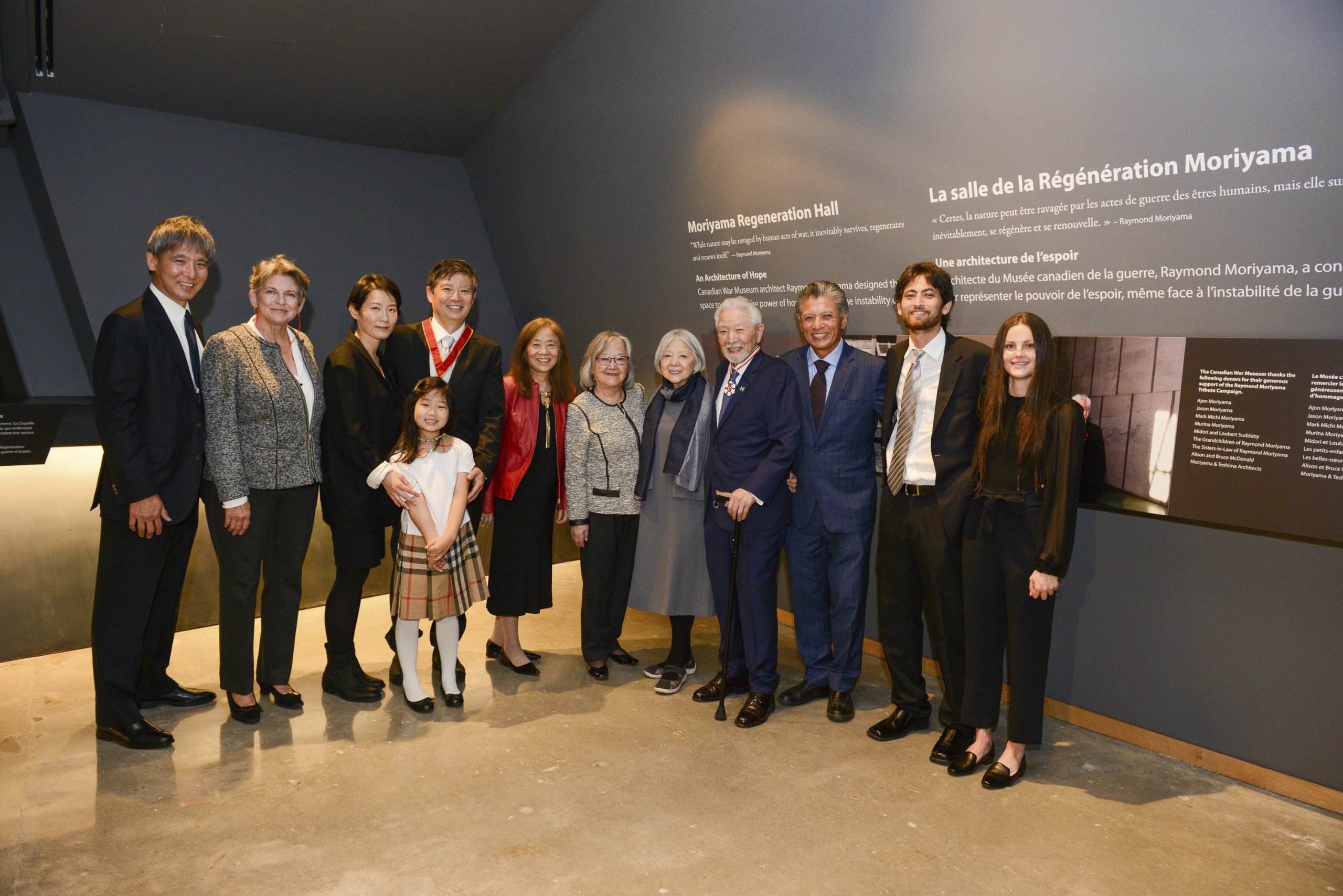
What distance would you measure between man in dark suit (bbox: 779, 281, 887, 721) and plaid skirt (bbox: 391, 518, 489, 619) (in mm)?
1331

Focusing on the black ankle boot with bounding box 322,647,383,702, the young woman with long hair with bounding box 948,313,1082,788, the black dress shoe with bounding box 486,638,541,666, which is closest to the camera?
the young woman with long hair with bounding box 948,313,1082,788

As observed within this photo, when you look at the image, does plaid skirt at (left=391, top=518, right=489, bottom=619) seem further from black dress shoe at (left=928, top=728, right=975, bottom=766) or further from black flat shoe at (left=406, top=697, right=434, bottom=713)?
black dress shoe at (left=928, top=728, right=975, bottom=766)

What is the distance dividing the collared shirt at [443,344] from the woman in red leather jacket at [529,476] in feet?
0.84

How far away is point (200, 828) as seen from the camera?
2.60 metres

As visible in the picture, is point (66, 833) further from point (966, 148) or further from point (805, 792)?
point (966, 148)

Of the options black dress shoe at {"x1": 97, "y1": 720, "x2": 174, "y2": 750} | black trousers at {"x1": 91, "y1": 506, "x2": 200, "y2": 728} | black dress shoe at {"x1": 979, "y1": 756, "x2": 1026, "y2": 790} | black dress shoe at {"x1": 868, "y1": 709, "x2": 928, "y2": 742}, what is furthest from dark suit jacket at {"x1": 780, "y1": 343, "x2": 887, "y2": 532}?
black dress shoe at {"x1": 97, "y1": 720, "x2": 174, "y2": 750}

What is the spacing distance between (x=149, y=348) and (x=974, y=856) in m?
3.14

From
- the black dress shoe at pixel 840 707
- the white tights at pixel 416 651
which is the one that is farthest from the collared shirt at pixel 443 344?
the black dress shoe at pixel 840 707

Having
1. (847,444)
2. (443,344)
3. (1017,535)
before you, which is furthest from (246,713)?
(1017,535)

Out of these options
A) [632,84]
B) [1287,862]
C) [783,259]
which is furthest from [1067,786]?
[632,84]

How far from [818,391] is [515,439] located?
1.32 meters

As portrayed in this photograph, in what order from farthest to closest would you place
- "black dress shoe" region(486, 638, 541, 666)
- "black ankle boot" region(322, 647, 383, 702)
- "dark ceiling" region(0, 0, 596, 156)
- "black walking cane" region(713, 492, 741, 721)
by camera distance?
1. "dark ceiling" region(0, 0, 596, 156)
2. "black dress shoe" region(486, 638, 541, 666)
3. "black ankle boot" region(322, 647, 383, 702)
4. "black walking cane" region(713, 492, 741, 721)

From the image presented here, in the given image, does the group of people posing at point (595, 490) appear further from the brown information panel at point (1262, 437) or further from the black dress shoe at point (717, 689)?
the brown information panel at point (1262, 437)

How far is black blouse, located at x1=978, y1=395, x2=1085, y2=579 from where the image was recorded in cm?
273
